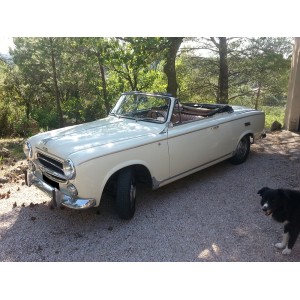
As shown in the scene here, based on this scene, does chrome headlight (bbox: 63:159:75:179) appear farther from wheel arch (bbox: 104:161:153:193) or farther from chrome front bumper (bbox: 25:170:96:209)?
wheel arch (bbox: 104:161:153:193)

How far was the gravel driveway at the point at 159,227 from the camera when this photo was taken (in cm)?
322

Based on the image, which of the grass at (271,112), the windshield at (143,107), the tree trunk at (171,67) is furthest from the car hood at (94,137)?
the grass at (271,112)

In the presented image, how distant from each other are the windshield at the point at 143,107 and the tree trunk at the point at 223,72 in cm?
841

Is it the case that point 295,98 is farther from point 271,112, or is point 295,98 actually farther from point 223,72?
point 271,112

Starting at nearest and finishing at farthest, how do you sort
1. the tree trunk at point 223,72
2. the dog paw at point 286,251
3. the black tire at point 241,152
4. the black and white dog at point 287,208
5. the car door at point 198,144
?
the black and white dog at point 287,208, the dog paw at point 286,251, the car door at point 198,144, the black tire at point 241,152, the tree trunk at point 223,72

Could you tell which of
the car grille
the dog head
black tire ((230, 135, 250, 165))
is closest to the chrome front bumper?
the car grille

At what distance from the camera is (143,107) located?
16.4 ft

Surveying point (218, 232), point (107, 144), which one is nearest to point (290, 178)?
point (218, 232)

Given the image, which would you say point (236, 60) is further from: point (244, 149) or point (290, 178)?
point (290, 178)

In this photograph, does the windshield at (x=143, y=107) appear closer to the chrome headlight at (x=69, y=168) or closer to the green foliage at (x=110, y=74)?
the chrome headlight at (x=69, y=168)

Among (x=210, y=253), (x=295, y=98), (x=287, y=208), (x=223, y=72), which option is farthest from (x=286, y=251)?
(x=223, y=72)

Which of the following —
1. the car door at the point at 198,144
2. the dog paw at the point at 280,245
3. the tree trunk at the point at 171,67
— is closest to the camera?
the dog paw at the point at 280,245

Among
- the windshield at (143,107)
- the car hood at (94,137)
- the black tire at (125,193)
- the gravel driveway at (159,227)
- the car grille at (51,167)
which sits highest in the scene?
the windshield at (143,107)

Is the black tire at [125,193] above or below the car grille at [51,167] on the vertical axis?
below
